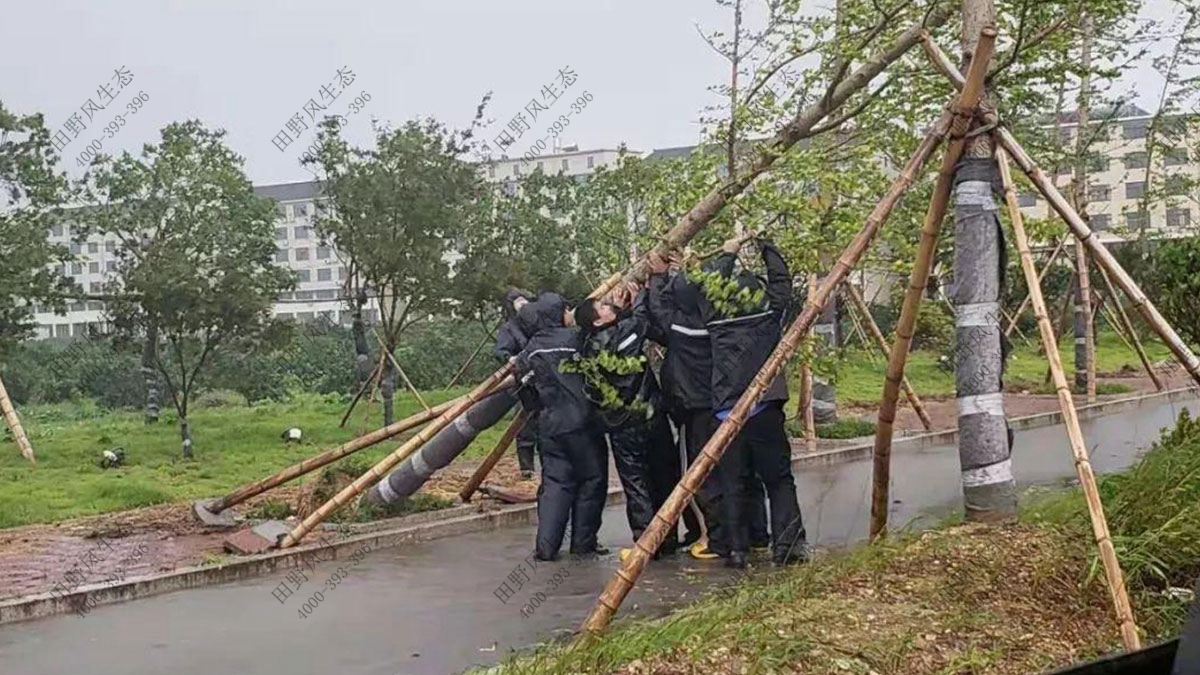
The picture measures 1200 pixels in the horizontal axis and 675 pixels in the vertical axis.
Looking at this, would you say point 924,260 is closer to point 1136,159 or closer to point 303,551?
point 303,551

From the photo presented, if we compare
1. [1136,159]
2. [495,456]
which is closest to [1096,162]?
[1136,159]

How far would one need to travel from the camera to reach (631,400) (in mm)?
9141

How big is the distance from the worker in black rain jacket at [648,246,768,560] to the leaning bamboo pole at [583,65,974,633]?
147 cm

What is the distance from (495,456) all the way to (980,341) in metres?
4.66

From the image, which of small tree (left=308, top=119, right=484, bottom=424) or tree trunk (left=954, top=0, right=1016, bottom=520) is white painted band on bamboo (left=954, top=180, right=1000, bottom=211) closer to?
tree trunk (left=954, top=0, right=1016, bottom=520)

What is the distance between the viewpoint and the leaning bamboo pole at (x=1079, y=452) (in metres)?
5.50

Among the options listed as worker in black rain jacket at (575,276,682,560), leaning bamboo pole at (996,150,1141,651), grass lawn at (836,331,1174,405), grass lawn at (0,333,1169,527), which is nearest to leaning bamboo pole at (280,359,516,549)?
worker in black rain jacket at (575,276,682,560)

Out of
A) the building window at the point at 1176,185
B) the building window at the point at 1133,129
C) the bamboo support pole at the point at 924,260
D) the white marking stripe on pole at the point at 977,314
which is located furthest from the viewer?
the building window at the point at 1133,129

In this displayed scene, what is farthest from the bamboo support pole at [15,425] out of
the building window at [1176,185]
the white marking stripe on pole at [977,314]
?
the building window at [1176,185]

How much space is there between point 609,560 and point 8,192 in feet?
36.5

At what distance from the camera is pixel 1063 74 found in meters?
9.80

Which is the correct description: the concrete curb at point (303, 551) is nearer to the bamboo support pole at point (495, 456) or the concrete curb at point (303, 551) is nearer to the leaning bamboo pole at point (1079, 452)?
the bamboo support pole at point (495, 456)

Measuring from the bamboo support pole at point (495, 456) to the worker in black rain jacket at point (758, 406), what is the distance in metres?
2.40

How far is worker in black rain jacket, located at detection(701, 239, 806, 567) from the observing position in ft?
28.0
